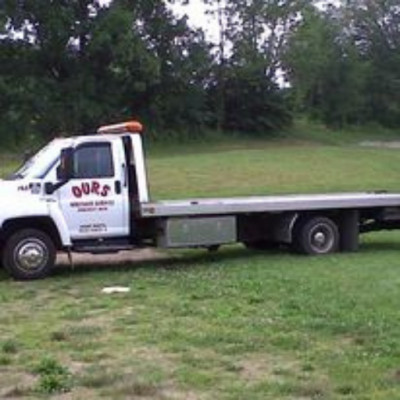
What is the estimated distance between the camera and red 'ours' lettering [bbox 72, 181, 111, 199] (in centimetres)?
1461

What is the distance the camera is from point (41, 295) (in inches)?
493

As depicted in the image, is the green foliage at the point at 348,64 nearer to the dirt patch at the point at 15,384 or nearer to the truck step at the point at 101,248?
the truck step at the point at 101,248

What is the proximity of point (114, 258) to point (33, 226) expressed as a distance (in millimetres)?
3118

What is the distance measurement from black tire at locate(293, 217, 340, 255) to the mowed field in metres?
0.25

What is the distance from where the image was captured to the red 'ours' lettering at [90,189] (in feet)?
47.9

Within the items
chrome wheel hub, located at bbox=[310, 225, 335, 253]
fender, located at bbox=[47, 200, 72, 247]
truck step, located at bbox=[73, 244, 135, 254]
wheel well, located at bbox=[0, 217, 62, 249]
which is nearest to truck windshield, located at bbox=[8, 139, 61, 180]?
fender, located at bbox=[47, 200, 72, 247]

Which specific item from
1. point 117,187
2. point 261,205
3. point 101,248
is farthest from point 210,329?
point 261,205

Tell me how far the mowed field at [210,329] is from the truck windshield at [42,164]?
5.00 feet

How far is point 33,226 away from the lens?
47.1 feet

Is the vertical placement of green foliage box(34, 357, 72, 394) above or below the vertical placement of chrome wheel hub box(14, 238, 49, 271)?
below

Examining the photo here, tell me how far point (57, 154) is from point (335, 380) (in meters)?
8.25

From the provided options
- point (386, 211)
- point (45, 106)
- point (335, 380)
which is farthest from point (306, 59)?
point (335, 380)

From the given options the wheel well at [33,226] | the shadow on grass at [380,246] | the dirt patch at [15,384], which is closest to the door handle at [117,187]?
the wheel well at [33,226]

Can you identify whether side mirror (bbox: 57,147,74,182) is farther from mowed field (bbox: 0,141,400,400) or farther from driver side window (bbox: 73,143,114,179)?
mowed field (bbox: 0,141,400,400)
